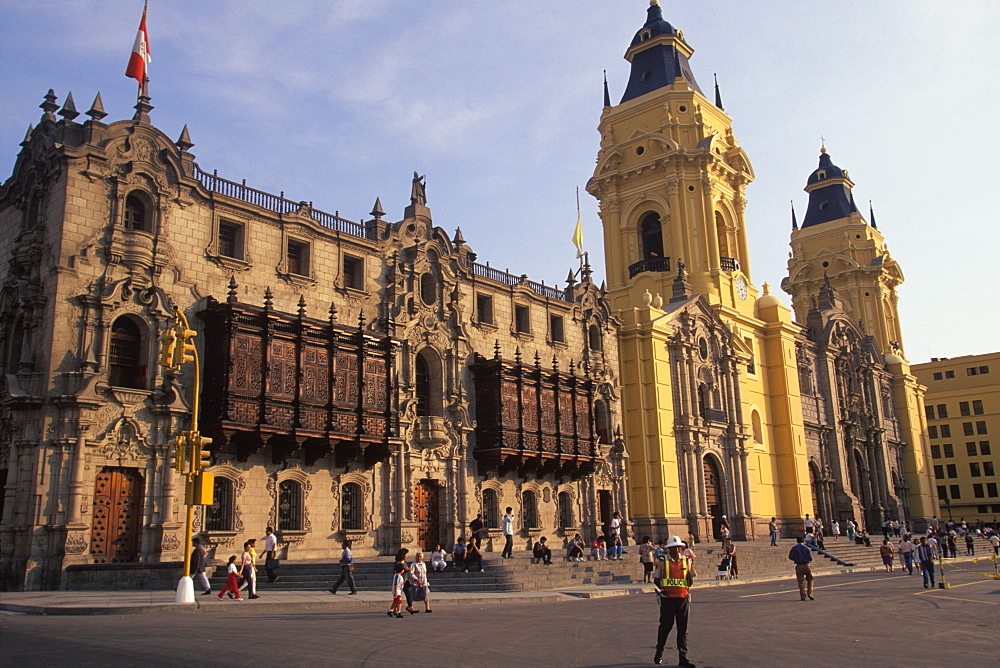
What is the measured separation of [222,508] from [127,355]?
18.4ft

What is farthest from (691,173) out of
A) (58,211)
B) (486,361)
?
(58,211)

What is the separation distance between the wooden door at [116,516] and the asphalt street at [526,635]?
6.82 metres

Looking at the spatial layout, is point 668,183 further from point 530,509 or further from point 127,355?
point 127,355

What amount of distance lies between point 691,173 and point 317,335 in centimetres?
3200

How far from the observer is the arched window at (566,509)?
39403 millimetres

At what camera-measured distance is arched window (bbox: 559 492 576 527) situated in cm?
3940

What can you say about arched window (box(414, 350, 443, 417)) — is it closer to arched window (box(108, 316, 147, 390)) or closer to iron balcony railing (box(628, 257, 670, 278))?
arched window (box(108, 316, 147, 390))

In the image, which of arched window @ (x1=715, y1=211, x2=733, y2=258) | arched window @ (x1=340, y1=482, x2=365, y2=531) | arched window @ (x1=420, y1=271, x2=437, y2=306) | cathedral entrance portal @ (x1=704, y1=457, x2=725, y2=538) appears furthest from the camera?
arched window @ (x1=715, y1=211, x2=733, y2=258)

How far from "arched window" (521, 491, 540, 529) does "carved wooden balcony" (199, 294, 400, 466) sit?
8410 millimetres

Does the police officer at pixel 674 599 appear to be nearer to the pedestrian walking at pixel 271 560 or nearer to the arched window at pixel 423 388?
the pedestrian walking at pixel 271 560

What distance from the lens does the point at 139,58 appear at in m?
28.5

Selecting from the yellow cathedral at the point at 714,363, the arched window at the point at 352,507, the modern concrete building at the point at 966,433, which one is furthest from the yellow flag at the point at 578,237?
the modern concrete building at the point at 966,433

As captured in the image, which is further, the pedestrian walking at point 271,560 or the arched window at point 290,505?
the arched window at point 290,505

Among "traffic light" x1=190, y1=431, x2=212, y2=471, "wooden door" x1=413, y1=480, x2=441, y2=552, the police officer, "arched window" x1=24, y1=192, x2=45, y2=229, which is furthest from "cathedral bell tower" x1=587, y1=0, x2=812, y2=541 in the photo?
the police officer
